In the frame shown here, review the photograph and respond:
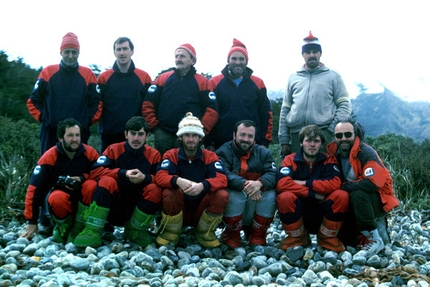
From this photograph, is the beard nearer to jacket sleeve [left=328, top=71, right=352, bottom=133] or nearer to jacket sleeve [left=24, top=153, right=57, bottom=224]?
jacket sleeve [left=24, top=153, right=57, bottom=224]

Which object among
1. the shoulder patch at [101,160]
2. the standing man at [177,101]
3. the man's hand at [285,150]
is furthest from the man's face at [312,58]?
the shoulder patch at [101,160]

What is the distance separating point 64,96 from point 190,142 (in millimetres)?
1650

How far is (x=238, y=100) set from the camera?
6098 mm

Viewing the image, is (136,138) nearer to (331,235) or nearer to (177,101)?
(177,101)

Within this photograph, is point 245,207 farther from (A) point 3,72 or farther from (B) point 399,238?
(A) point 3,72

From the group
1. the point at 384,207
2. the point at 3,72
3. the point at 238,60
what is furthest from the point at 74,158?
the point at 3,72

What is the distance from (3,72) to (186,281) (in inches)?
333

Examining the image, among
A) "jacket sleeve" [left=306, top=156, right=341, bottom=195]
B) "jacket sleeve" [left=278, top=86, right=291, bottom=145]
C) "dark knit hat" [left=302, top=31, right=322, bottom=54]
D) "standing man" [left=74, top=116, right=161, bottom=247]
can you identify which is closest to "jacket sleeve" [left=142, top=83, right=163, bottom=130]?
"standing man" [left=74, top=116, right=161, bottom=247]

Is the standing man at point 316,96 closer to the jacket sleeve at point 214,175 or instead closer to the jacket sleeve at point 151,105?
the jacket sleeve at point 214,175

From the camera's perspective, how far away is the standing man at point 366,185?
196 inches

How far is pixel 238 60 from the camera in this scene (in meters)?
6.15

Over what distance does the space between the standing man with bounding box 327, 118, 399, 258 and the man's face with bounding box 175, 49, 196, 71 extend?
1.88 m

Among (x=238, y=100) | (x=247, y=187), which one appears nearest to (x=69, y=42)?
(x=238, y=100)

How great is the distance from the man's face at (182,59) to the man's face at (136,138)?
1.08 metres
